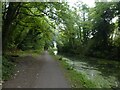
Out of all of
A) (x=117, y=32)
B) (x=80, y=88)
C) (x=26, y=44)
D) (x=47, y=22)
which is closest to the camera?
(x=80, y=88)

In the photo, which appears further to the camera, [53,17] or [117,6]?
[117,6]

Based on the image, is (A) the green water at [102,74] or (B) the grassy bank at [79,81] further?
(A) the green water at [102,74]

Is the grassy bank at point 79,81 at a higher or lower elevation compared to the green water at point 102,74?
higher

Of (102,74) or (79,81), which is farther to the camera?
(102,74)

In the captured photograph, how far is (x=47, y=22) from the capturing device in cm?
2784

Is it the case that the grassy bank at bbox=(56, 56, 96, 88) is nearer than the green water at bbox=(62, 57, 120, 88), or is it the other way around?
the grassy bank at bbox=(56, 56, 96, 88)

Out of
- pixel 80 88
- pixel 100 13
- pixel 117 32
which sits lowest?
pixel 80 88

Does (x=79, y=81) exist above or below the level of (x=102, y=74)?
above

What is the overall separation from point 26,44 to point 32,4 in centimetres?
2602

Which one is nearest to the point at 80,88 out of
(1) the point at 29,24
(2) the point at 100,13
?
(1) the point at 29,24

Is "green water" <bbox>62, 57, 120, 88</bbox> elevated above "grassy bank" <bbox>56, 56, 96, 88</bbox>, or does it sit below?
below

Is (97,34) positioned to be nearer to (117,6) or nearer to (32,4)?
(117,6)

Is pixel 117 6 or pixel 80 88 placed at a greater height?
pixel 117 6

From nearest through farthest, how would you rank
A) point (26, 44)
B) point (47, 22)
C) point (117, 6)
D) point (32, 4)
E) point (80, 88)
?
point (80, 88) → point (32, 4) → point (47, 22) → point (117, 6) → point (26, 44)
